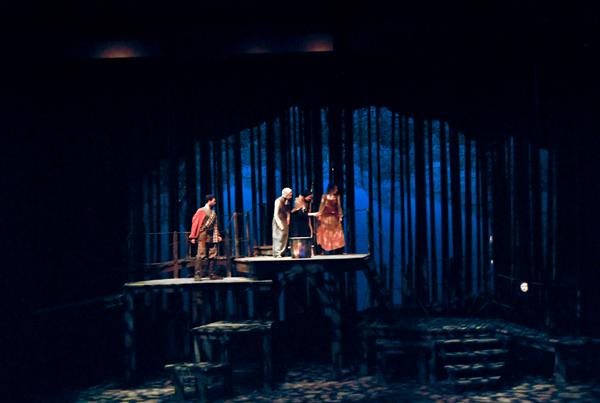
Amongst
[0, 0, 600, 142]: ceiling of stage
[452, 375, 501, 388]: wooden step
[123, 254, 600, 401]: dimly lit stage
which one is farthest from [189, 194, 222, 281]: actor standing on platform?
[452, 375, 501, 388]: wooden step

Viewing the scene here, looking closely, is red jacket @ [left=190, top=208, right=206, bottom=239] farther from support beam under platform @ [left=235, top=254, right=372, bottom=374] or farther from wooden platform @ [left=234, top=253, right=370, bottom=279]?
wooden platform @ [left=234, top=253, right=370, bottom=279]

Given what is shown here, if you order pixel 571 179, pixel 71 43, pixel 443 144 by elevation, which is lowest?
pixel 571 179

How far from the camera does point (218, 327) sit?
8.36 meters

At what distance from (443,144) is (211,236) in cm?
362

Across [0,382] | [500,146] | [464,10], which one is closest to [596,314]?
[500,146]

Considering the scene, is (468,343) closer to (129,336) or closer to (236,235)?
(236,235)

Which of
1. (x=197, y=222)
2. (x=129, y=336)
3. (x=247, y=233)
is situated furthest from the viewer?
(x=247, y=233)

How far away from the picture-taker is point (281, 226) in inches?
346

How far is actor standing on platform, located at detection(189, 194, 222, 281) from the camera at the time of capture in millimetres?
8602

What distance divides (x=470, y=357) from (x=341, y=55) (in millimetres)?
4335

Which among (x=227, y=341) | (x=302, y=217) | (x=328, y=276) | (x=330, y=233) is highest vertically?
(x=302, y=217)

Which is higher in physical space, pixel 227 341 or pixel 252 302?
pixel 252 302

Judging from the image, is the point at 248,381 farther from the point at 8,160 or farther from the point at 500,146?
the point at 500,146

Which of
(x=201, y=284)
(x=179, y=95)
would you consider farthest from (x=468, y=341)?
(x=179, y=95)
